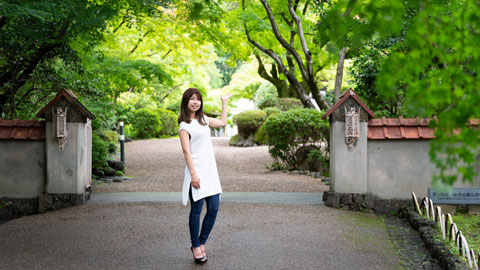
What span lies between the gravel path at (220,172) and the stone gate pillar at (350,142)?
2.57 metres

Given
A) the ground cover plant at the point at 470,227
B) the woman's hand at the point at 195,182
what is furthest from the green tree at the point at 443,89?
the ground cover plant at the point at 470,227

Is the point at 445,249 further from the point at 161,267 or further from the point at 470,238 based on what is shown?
the point at 161,267

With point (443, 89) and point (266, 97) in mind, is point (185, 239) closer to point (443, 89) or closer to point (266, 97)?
point (443, 89)

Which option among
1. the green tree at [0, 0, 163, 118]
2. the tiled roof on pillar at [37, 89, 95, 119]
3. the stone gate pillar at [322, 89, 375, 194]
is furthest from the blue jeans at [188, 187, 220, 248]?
the tiled roof on pillar at [37, 89, 95, 119]

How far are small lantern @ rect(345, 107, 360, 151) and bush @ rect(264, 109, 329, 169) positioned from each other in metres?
5.43

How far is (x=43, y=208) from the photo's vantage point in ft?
27.6

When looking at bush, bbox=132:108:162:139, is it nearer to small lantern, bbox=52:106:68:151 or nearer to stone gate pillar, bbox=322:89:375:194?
small lantern, bbox=52:106:68:151

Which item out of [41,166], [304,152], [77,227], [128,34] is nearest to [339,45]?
[77,227]

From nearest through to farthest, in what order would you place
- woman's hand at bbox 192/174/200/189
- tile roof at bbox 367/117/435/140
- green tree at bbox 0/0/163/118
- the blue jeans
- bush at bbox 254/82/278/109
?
1. woman's hand at bbox 192/174/200/189
2. the blue jeans
3. green tree at bbox 0/0/163/118
4. tile roof at bbox 367/117/435/140
5. bush at bbox 254/82/278/109

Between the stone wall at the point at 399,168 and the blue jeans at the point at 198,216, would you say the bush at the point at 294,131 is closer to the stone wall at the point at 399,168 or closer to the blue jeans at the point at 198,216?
the stone wall at the point at 399,168

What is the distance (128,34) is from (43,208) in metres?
11.4

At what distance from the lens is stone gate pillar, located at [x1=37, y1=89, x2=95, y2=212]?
8.39 metres

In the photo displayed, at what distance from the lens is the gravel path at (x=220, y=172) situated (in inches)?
451

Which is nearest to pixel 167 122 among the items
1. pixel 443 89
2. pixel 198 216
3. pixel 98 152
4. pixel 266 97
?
pixel 266 97
